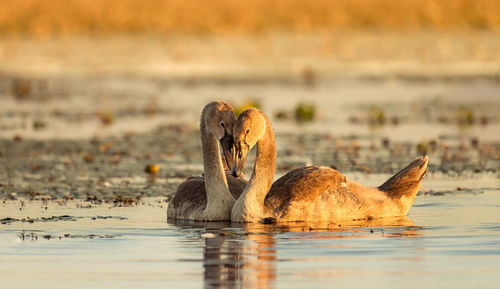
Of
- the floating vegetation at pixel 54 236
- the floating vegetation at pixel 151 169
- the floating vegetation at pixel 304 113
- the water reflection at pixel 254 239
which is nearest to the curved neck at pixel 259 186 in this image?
the water reflection at pixel 254 239

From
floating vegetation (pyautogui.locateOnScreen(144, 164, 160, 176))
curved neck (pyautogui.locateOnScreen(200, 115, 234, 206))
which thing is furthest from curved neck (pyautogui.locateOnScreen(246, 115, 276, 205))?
floating vegetation (pyautogui.locateOnScreen(144, 164, 160, 176))

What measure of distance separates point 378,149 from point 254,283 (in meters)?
12.5

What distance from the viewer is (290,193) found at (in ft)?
53.0

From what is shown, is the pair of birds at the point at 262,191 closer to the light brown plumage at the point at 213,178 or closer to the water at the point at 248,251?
the light brown plumage at the point at 213,178

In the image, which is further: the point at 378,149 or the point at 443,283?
the point at 378,149

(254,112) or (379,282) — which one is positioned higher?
(254,112)

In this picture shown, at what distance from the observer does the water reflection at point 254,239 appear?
12.0m

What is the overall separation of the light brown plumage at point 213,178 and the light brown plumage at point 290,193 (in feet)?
1.02

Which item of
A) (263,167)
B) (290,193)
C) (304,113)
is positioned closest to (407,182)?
(290,193)

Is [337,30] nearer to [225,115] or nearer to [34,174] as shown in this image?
[34,174]

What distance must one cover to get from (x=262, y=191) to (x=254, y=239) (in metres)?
1.67

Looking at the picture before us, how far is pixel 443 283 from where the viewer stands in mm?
11328

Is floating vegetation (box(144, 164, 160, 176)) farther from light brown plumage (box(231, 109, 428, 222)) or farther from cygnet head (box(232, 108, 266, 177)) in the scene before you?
cygnet head (box(232, 108, 266, 177))

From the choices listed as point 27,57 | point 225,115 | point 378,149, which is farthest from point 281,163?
point 27,57
